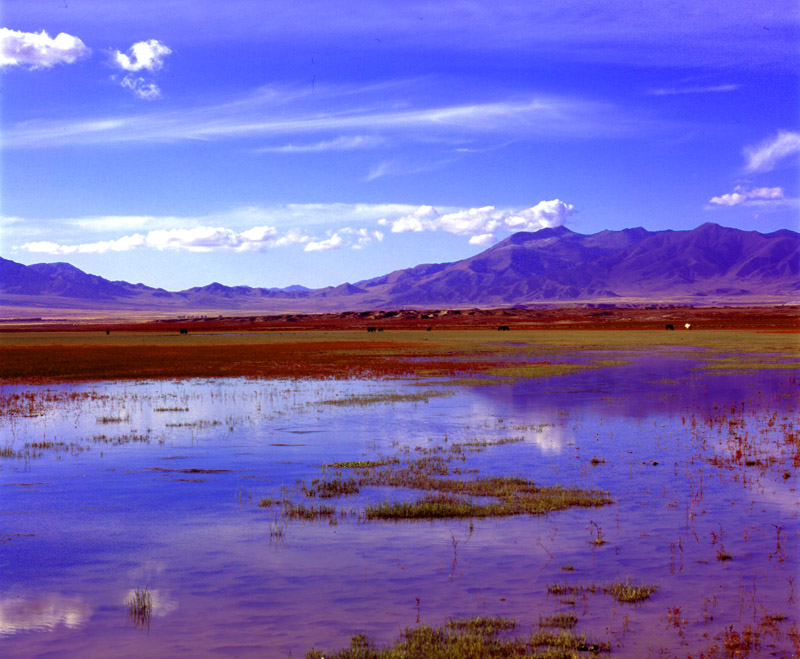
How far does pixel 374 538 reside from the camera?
11.4 meters

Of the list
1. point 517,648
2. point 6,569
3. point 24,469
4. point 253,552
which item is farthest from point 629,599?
point 24,469

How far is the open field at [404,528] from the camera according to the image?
8.16 metres

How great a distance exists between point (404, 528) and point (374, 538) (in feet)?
2.21

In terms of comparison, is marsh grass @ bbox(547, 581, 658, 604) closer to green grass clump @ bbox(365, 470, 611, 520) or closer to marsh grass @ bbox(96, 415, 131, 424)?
green grass clump @ bbox(365, 470, 611, 520)

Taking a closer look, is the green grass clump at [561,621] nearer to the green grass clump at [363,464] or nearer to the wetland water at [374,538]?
the wetland water at [374,538]

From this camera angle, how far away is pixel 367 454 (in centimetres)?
1794

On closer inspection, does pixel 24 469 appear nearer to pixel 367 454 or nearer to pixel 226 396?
pixel 367 454

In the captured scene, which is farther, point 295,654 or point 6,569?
point 6,569

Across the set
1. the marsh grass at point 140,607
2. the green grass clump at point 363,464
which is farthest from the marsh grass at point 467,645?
the green grass clump at point 363,464

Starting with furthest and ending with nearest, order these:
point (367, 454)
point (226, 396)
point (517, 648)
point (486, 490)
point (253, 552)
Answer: point (226, 396) → point (367, 454) → point (486, 490) → point (253, 552) → point (517, 648)

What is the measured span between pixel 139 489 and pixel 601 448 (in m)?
10.4

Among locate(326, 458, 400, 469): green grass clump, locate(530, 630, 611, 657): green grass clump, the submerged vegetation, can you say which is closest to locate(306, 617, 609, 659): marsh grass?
locate(530, 630, 611, 657): green grass clump

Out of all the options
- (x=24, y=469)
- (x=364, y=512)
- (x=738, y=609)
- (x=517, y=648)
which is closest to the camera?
(x=517, y=648)

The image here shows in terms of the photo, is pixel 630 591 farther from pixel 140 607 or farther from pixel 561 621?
pixel 140 607
